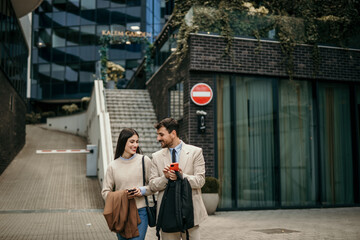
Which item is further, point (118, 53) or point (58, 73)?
point (58, 73)

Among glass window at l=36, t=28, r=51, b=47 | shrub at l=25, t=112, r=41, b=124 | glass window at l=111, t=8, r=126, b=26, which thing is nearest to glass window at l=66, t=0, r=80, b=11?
glass window at l=36, t=28, r=51, b=47

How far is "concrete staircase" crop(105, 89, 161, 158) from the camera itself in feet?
45.5

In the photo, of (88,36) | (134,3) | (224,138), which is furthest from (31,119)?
(224,138)

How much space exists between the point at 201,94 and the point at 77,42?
27782 mm

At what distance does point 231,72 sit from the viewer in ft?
36.9

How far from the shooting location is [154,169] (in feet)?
12.8

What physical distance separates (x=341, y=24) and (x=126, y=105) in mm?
8484

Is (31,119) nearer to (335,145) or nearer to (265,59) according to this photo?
(265,59)

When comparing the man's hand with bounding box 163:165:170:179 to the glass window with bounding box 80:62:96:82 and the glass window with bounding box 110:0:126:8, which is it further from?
the glass window with bounding box 110:0:126:8

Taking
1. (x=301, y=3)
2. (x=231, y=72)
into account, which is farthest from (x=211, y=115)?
(x=301, y=3)

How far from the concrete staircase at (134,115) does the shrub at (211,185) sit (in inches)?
133

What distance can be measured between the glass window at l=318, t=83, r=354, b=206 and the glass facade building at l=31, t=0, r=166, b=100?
24.9m

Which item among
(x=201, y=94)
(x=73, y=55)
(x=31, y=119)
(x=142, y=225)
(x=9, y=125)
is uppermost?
(x=73, y=55)

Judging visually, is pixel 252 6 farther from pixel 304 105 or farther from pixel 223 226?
pixel 223 226
